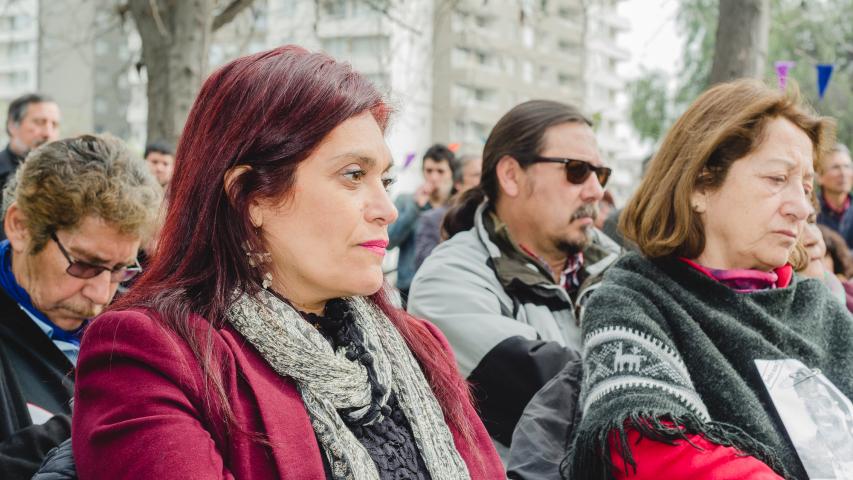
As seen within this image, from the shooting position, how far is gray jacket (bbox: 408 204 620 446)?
9.52ft

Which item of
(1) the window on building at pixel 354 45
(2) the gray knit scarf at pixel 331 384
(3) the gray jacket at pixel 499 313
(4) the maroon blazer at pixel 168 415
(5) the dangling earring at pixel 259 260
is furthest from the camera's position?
(1) the window on building at pixel 354 45

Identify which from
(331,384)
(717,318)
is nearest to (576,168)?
(717,318)

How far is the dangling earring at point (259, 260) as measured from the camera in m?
1.79

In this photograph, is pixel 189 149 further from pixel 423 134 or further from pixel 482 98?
pixel 482 98

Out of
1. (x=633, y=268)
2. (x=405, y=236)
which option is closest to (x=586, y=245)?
(x=633, y=268)

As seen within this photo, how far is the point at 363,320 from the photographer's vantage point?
1.95 metres

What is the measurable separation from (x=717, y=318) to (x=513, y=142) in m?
1.80

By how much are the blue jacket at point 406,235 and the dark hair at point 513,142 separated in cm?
346

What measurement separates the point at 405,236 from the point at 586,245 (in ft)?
13.0

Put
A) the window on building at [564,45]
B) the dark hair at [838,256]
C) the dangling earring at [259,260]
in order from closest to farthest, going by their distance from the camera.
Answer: the dangling earring at [259,260], the dark hair at [838,256], the window on building at [564,45]

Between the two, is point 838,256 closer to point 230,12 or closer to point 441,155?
point 441,155

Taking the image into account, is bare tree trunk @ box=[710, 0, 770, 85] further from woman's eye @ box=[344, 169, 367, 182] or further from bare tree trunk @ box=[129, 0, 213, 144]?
woman's eye @ box=[344, 169, 367, 182]

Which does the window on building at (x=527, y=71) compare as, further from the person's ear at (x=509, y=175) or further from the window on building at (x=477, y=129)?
the person's ear at (x=509, y=175)

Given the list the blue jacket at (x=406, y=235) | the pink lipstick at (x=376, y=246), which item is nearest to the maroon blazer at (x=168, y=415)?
the pink lipstick at (x=376, y=246)
